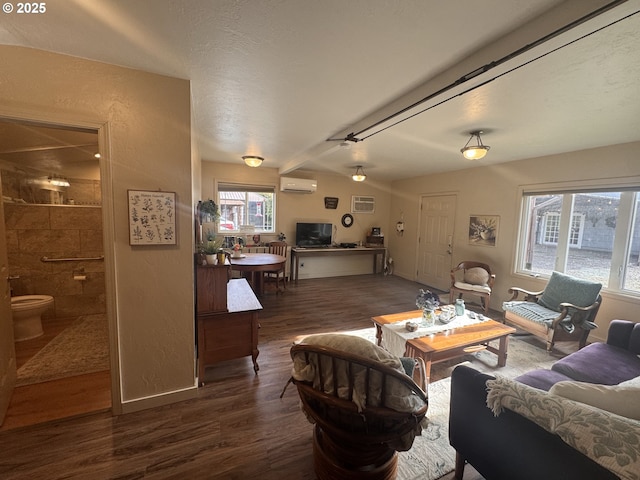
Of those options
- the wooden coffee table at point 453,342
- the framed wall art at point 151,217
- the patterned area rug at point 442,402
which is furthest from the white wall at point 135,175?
the wooden coffee table at point 453,342

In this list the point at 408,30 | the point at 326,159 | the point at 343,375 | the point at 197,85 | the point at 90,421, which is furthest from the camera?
the point at 326,159

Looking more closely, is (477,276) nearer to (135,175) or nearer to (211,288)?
(211,288)

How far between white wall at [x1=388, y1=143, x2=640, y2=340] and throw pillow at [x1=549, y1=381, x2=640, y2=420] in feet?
9.72

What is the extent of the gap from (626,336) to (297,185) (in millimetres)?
4955

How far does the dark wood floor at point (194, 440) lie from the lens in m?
1.46

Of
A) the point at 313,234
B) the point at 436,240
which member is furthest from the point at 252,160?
the point at 436,240

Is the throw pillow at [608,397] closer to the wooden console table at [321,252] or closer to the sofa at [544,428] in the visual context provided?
the sofa at [544,428]

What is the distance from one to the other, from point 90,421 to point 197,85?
2.60 metres

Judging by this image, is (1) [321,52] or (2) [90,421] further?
(2) [90,421]

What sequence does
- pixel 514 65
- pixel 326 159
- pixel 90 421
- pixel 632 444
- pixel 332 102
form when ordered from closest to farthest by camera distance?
pixel 632 444 < pixel 514 65 < pixel 90 421 < pixel 332 102 < pixel 326 159

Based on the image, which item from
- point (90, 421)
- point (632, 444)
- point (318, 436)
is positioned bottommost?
point (90, 421)

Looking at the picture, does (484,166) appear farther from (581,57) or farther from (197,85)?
(197,85)

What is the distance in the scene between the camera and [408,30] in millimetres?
1315

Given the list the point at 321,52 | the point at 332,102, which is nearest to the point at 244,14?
the point at 321,52
